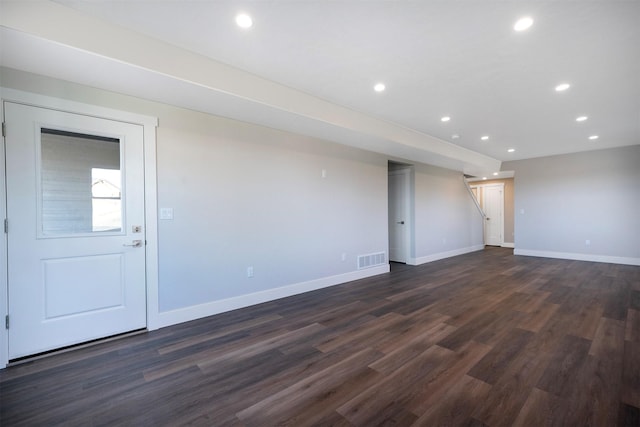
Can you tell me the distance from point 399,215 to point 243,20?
211 inches

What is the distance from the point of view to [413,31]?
2225 millimetres

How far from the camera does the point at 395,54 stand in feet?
8.34

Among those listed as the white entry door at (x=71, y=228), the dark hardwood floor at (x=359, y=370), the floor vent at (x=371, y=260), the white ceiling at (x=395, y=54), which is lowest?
the dark hardwood floor at (x=359, y=370)

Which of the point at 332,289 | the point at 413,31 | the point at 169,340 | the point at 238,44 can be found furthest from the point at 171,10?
the point at 332,289

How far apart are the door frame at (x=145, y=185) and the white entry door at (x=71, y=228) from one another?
39mm

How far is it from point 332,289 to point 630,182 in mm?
7042

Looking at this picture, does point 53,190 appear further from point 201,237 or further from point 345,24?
point 345,24

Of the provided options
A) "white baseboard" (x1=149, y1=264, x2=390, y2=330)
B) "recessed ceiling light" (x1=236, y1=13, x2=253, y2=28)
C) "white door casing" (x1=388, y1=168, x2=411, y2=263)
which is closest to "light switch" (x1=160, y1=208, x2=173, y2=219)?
"white baseboard" (x1=149, y1=264, x2=390, y2=330)

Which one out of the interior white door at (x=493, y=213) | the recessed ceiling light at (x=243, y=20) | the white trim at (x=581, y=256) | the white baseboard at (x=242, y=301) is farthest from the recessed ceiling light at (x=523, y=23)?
the interior white door at (x=493, y=213)

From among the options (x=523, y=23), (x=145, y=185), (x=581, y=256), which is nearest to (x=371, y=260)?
(x=145, y=185)

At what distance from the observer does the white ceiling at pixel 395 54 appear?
6.55 ft

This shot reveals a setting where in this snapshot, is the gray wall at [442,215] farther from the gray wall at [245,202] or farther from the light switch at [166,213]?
the light switch at [166,213]

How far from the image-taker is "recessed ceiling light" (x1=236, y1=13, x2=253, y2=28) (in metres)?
2.05

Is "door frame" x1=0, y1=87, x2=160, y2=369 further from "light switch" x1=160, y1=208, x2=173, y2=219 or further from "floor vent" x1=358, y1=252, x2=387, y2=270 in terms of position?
"floor vent" x1=358, y1=252, x2=387, y2=270
